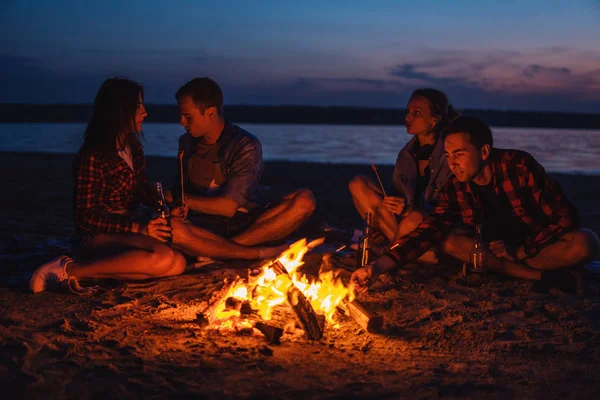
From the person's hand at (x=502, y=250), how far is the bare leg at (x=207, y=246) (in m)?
1.98

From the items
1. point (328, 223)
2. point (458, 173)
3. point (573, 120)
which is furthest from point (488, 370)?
point (573, 120)

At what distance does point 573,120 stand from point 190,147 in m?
64.9

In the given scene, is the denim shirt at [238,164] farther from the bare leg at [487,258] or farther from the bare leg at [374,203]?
the bare leg at [487,258]

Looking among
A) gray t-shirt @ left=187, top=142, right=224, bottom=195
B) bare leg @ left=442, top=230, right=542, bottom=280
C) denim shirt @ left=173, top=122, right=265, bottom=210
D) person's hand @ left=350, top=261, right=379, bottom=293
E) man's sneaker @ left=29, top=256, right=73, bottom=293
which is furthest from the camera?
gray t-shirt @ left=187, top=142, right=224, bottom=195

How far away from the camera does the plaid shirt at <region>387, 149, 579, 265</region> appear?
491 cm

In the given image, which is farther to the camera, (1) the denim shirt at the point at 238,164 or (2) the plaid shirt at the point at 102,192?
(1) the denim shirt at the point at 238,164

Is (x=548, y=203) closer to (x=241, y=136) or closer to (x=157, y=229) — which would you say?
(x=241, y=136)

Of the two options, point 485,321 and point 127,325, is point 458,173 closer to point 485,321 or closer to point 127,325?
point 485,321

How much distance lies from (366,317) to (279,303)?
64cm

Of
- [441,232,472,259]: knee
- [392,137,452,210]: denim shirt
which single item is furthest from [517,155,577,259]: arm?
[392,137,452,210]: denim shirt

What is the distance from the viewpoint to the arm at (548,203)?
4.91m

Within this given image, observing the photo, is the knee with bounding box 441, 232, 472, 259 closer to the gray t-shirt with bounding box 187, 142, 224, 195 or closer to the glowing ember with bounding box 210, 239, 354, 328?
the glowing ember with bounding box 210, 239, 354, 328

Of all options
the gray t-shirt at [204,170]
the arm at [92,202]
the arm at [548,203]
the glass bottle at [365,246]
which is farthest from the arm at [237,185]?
the arm at [548,203]

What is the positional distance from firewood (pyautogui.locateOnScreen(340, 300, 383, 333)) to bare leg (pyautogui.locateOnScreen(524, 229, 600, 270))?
5.95 ft
